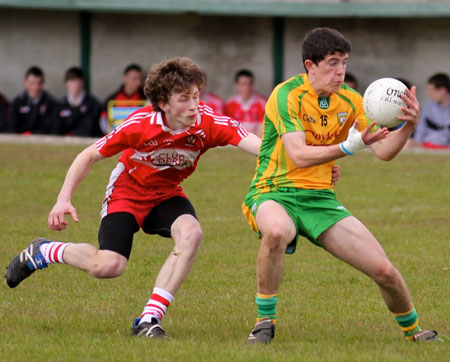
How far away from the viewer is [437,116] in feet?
61.0

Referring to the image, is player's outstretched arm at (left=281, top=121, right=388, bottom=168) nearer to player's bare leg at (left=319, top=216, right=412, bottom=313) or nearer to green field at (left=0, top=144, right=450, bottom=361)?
player's bare leg at (left=319, top=216, right=412, bottom=313)

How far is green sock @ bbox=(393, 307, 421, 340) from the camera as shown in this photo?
6789 mm

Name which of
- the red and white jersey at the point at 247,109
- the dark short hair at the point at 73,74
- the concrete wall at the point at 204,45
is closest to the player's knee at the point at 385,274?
the red and white jersey at the point at 247,109

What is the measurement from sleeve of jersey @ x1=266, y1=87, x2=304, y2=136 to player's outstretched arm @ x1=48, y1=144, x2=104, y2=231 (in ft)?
4.03

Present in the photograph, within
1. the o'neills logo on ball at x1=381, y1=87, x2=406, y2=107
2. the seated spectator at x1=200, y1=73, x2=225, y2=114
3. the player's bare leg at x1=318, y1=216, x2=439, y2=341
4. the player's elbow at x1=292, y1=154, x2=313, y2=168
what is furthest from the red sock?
the seated spectator at x1=200, y1=73, x2=225, y2=114

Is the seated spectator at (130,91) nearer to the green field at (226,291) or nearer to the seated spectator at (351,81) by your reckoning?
the seated spectator at (351,81)

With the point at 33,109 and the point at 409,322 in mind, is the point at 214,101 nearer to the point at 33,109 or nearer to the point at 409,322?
the point at 33,109

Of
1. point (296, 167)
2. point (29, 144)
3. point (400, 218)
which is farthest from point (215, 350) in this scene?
point (29, 144)

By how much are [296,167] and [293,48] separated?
14.5 metres

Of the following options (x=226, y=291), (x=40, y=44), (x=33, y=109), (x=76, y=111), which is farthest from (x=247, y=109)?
Answer: (x=226, y=291)

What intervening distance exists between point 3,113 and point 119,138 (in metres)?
14.2

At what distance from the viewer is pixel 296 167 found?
6879 millimetres

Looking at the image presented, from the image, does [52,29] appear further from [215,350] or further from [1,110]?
[215,350]

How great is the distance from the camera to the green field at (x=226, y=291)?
6531 mm
